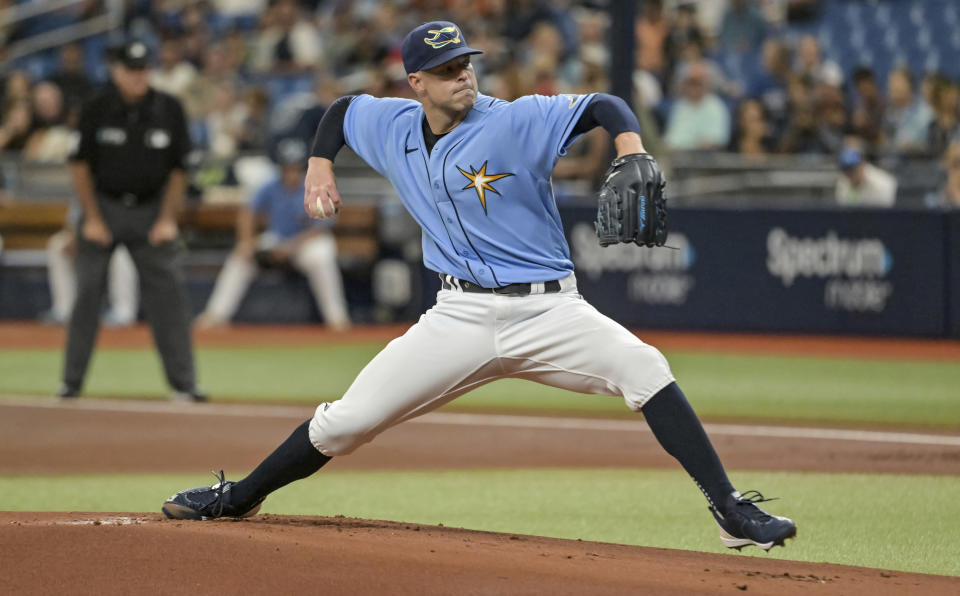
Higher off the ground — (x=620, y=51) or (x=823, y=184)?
(x=620, y=51)

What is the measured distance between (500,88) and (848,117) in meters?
3.88

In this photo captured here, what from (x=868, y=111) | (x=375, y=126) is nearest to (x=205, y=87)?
(x=868, y=111)

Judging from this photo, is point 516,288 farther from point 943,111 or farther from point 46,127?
point 46,127

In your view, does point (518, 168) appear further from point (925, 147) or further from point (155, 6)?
point (155, 6)

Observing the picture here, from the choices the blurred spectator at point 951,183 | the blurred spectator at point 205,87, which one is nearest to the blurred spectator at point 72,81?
the blurred spectator at point 205,87

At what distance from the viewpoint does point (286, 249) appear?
1596 cm

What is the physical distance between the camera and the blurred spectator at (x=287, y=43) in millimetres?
20406

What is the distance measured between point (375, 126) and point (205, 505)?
5.12 feet

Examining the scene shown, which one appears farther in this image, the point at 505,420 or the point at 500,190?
the point at 505,420

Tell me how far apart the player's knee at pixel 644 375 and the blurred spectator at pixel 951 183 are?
32.0 feet

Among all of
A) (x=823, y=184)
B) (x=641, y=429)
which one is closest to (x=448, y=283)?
(x=641, y=429)

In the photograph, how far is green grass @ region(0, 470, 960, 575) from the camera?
5.45 metres

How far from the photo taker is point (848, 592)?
14.1ft

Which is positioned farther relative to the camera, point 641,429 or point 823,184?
point 823,184
